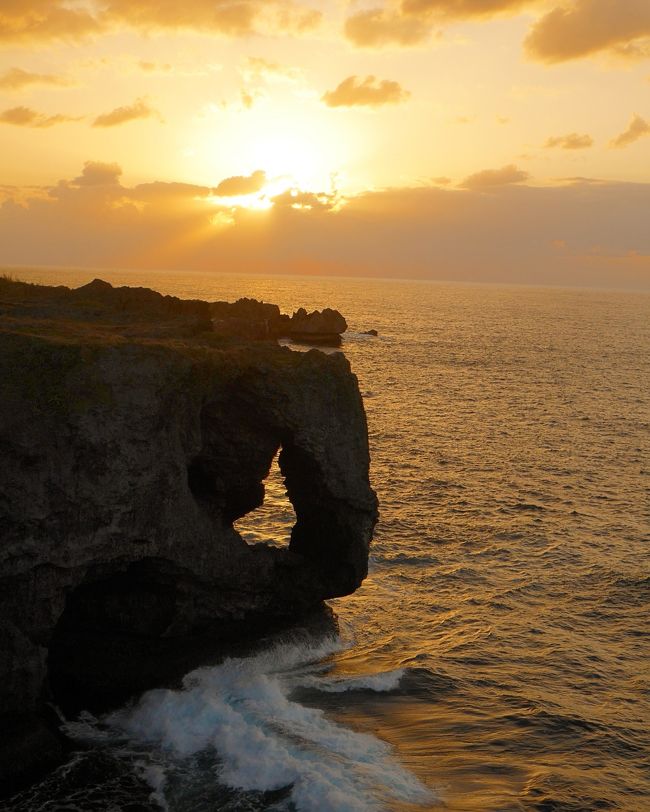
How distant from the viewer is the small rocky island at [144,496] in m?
18.8

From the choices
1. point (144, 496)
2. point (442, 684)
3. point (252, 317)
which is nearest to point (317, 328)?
point (252, 317)

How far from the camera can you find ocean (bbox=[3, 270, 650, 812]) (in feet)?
58.7

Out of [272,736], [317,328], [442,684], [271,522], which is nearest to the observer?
[272,736]

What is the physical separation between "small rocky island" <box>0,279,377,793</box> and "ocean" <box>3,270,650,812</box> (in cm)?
146

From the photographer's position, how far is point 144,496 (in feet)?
67.1

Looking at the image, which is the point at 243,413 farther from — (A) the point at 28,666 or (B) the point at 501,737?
(B) the point at 501,737

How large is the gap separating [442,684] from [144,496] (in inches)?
421

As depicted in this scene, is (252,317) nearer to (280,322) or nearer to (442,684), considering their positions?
(280,322)

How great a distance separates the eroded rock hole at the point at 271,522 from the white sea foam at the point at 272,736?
941 cm

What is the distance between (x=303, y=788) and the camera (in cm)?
1744

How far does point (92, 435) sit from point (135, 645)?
6.63 m

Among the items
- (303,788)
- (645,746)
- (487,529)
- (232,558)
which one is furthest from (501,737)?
(487,529)

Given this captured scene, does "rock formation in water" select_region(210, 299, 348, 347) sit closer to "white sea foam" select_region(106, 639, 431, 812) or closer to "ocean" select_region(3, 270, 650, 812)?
"ocean" select_region(3, 270, 650, 812)

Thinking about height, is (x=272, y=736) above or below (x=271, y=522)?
below
